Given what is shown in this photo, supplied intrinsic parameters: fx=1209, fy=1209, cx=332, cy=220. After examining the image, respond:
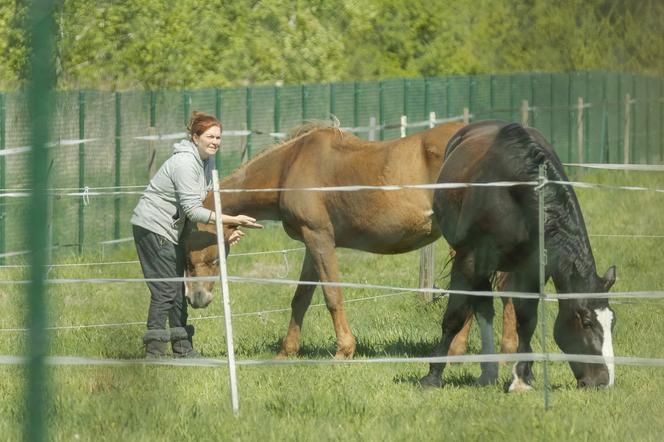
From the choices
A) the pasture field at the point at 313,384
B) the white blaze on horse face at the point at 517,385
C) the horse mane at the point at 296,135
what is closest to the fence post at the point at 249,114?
the pasture field at the point at 313,384

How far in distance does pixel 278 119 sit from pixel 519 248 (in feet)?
36.6

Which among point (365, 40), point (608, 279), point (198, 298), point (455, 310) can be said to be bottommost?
→ point (198, 298)

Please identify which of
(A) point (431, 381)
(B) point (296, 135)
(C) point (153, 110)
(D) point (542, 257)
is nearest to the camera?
(D) point (542, 257)

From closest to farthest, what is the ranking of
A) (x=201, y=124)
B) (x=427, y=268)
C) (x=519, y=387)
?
(x=519, y=387), (x=201, y=124), (x=427, y=268)

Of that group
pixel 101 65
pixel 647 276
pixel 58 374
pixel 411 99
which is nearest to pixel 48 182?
pixel 101 65

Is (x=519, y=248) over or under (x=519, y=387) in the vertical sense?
over

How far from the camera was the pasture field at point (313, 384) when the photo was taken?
4.79 metres

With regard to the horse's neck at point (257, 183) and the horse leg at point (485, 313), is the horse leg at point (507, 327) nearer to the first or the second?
the horse leg at point (485, 313)

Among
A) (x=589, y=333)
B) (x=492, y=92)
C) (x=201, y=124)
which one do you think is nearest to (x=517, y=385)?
(x=589, y=333)

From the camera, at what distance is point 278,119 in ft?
56.2

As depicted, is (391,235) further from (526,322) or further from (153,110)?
(153,110)

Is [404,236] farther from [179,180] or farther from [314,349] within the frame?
[179,180]

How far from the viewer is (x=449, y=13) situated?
23.2 m

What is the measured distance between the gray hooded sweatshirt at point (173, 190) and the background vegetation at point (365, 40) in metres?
0.50
